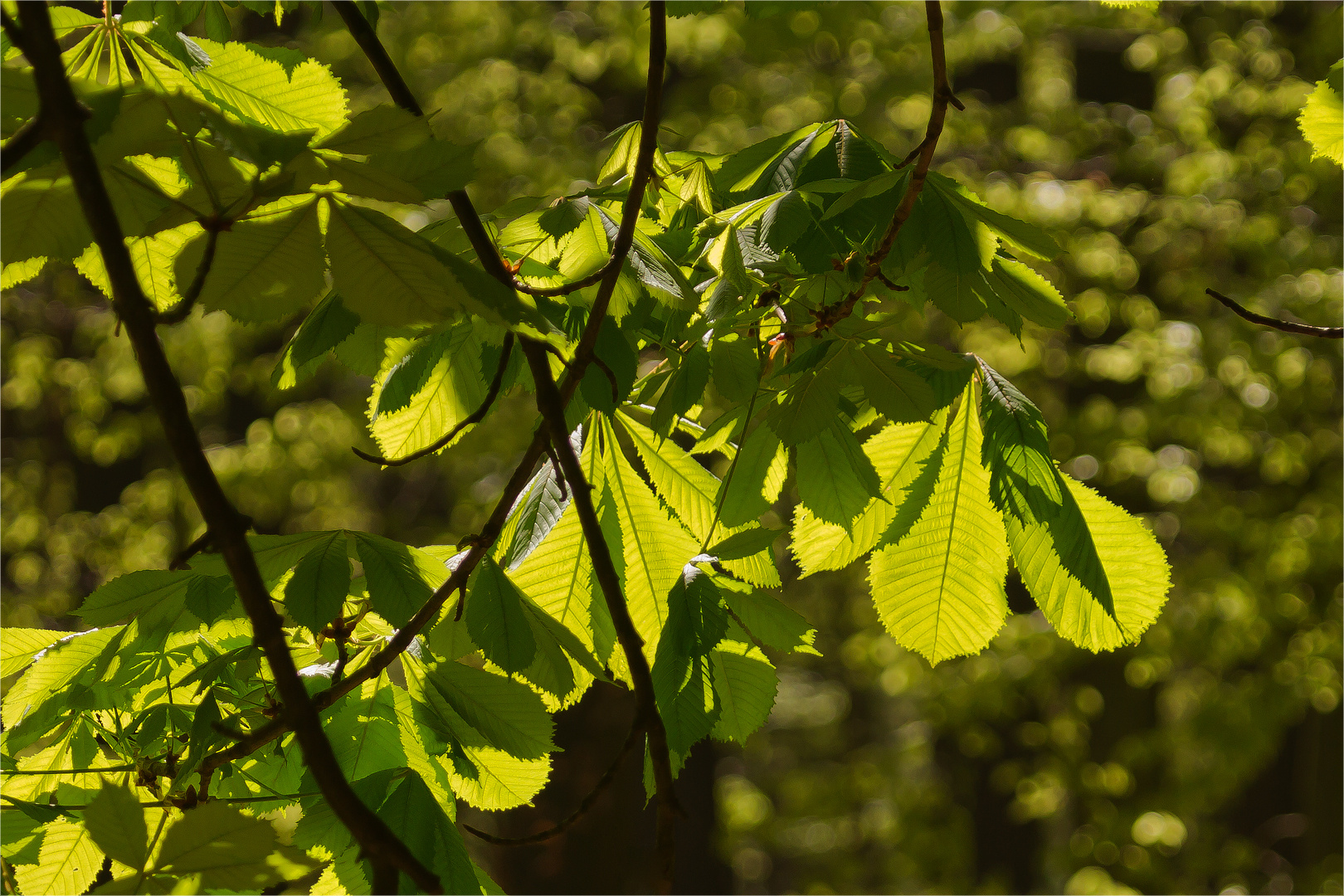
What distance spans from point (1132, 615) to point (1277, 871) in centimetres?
688

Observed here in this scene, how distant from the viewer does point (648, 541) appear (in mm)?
1190

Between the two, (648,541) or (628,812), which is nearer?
(648,541)

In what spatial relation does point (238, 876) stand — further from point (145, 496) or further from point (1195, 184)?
point (145, 496)

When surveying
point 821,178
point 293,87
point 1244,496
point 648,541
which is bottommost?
point 1244,496

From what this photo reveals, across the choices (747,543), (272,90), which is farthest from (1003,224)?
(272,90)

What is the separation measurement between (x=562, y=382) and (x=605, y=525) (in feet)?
0.69

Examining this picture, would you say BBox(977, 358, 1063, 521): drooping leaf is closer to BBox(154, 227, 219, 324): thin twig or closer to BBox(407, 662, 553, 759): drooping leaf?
BBox(407, 662, 553, 759): drooping leaf

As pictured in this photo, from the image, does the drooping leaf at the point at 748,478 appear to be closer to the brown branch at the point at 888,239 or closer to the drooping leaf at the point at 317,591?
the brown branch at the point at 888,239

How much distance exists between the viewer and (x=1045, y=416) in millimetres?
6109

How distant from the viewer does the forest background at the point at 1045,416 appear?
5281mm

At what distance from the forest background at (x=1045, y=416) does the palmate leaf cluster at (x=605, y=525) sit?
3.75 metres

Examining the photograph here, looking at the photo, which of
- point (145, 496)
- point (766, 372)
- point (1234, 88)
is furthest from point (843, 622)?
point (766, 372)

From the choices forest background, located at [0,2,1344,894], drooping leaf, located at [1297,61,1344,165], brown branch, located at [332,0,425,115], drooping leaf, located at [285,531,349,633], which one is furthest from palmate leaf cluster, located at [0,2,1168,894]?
forest background, located at [0,2,1344,894]

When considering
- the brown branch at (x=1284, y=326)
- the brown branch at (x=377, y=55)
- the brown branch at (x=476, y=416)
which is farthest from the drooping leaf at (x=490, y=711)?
the brown branch at (x=1284, y=326)
